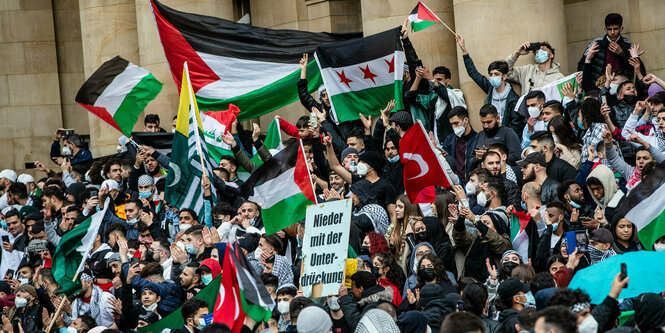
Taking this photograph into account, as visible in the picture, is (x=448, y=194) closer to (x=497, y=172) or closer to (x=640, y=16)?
(x=497, y=172)

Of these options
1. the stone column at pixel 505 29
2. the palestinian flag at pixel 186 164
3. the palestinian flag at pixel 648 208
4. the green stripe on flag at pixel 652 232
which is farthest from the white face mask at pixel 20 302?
the green stripe on flag at pixel 652 232

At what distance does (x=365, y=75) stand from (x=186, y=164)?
2.74 meters

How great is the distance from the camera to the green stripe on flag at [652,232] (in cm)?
1126

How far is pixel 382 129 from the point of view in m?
15.8

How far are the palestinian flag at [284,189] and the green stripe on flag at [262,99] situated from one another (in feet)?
13.9

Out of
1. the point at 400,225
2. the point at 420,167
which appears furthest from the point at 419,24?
the point at 400,225

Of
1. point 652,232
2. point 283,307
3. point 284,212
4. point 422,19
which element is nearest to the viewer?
point 652,232

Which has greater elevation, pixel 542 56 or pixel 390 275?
pixel 542 56

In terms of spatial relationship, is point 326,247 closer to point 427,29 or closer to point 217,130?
point 217,130

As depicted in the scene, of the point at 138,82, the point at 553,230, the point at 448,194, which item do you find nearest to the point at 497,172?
the point at 448,194

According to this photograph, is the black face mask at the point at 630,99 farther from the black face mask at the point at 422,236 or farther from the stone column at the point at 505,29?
the black face mask at the point at 422,236

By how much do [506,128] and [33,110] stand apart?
16558 mm

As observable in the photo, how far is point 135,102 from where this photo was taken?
19203 mm

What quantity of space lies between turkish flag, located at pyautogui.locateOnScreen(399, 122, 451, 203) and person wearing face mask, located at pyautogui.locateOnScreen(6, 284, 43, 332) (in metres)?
4.97
